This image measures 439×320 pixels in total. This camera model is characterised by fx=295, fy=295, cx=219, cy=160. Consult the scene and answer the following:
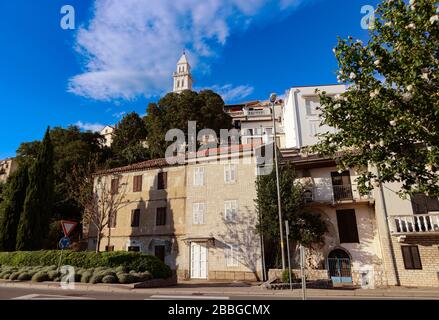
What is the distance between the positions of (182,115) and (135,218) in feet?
59.6

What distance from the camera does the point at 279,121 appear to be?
5106 cm

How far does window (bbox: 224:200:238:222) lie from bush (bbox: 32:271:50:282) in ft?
38.6

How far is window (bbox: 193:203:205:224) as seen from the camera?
2303 centimetres

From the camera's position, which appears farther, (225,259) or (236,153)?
(236,153)

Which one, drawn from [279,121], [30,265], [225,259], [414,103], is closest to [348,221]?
[225,259]

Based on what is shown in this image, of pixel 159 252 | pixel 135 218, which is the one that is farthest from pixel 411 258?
pixel 135 218

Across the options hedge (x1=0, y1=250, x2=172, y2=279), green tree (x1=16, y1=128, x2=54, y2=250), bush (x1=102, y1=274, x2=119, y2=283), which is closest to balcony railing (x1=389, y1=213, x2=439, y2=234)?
hedge (x1=0, y1=250, x2=172, y2=279)

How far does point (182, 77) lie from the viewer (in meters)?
96.2

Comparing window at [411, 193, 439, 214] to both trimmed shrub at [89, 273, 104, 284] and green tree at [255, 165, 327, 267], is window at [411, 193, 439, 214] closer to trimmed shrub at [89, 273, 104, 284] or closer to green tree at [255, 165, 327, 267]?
green tree at [255, 165, 327, 267]

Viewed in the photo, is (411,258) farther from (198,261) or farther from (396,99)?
(198,261)
